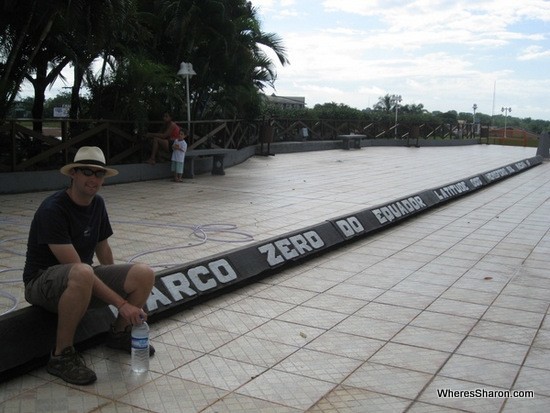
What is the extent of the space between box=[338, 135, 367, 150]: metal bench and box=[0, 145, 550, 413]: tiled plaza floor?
17.2m

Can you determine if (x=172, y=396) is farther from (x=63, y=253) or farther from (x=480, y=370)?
(x=480, y=370)

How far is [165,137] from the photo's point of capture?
13539mm

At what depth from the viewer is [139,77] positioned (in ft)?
42.6

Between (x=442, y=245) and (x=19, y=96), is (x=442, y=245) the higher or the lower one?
the lower one

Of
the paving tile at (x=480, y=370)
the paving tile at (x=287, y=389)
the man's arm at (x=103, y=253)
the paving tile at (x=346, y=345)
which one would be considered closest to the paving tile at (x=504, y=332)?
the paving tile at (x=480, y=370)

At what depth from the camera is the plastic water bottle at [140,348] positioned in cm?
374

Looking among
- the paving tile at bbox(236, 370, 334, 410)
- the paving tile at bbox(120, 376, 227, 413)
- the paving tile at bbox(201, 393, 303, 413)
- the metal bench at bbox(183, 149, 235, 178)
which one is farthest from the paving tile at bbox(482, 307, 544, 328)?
the metal bench at bbox(183, 149, 235, 178)

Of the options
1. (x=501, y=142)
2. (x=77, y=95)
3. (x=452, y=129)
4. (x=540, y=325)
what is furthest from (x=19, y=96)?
(x=501, y=142)

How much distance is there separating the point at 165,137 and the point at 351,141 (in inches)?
604

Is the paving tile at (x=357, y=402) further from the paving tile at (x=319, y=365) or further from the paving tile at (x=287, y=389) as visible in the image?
the paving tile at (x=319, y=365)

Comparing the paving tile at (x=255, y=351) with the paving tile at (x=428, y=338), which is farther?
the paving tile at (x=428, y=338)

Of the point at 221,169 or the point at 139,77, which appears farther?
the point at 221,169

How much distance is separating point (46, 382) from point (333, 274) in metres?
3.22

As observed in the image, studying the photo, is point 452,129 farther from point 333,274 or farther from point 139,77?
point 333,274
